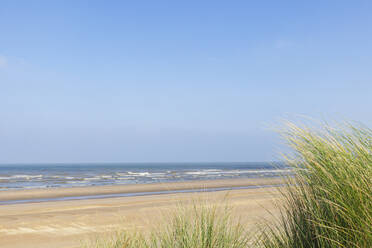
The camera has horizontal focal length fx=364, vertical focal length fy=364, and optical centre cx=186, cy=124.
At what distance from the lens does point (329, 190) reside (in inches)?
116

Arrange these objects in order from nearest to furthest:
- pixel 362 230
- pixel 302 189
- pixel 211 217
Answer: pixel 362 230, pixel 302 189, pixel 211 217

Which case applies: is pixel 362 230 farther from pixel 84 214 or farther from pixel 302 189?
pixel 84 214

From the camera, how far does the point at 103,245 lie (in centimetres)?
372

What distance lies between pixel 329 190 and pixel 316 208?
0.83ft

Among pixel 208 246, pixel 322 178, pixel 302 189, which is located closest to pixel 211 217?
pixel 208 246

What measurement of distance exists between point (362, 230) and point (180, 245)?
1.63m

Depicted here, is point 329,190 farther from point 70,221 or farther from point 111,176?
point 111,176

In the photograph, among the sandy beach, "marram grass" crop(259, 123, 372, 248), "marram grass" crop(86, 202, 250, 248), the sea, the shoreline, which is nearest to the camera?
"marram grass" crop(259, 123, 372, 248)

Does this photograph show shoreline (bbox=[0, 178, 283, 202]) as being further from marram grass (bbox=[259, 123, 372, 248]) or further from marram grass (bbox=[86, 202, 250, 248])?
marram grass (bbox=[259, 123, 372, 248])

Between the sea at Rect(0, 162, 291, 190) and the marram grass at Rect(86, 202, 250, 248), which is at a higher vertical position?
the marram grass at Rect(86, 202, 250, 248)

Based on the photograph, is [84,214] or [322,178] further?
[84,214]

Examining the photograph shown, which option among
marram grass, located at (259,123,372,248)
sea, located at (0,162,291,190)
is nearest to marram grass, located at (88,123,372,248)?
marram grass, located at (259,123,372,248)

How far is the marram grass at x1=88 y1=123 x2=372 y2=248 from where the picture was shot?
9.21ft

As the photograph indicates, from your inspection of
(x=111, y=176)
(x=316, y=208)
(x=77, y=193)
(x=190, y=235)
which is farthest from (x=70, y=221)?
(x=111, y=176)
